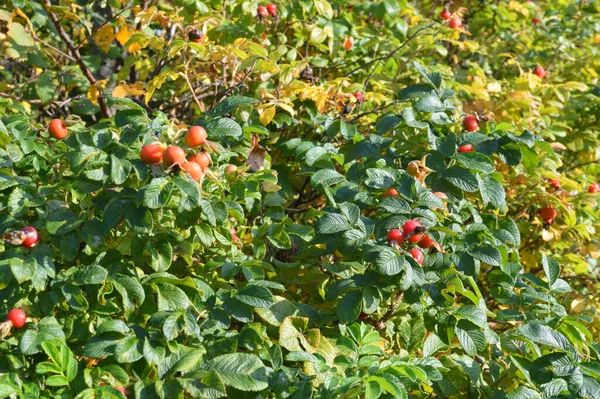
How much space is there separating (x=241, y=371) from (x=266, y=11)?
1765 millimetres

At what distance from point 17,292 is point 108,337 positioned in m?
0.23

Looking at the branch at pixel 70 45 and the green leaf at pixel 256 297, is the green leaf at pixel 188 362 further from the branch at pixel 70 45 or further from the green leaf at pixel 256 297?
the branch at pixel 70 45

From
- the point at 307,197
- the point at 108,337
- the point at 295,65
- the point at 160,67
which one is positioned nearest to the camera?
the point at 108,337

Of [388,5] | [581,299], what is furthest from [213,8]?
[581,299]

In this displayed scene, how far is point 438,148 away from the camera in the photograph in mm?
2055

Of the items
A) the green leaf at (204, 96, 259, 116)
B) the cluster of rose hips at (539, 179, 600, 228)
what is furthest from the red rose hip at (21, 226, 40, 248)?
the cluster of rose hips at (539, 179, 600, 228)

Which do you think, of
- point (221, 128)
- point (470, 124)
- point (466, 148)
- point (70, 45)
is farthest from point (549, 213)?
point (70, 45)

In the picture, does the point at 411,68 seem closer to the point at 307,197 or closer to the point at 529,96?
the point at 529,96

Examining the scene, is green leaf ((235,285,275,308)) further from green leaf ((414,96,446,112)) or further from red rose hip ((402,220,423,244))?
green leaf ((414,96,446,112))

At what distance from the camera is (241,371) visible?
1571 mm

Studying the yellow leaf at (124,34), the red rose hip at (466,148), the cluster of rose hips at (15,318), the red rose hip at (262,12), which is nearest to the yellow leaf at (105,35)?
the yellow leaf at (124,34)

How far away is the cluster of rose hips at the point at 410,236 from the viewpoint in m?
1.76

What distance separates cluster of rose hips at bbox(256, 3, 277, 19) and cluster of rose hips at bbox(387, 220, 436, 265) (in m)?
1.42

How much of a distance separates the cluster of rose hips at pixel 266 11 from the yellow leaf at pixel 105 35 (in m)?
0.57
